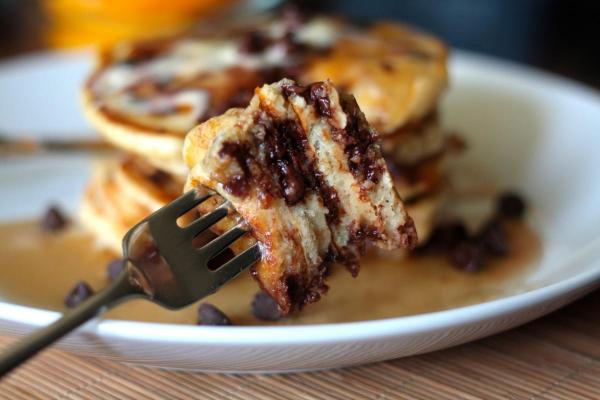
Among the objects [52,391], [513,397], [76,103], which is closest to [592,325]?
[513,397]

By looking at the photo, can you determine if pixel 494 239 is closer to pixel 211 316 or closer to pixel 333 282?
pixel 333 282

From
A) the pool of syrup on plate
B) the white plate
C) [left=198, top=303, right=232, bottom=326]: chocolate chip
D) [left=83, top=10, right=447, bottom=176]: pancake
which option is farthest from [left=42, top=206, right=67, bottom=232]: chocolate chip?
[left=198, top=303, right=232, bottom=326]: chocolate chip

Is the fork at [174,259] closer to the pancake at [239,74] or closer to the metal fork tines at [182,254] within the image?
the metal fork tines at [182,254]

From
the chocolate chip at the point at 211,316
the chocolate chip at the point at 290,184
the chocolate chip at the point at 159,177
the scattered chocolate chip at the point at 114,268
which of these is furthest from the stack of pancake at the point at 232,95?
the chocolate chip at the point at 290,184

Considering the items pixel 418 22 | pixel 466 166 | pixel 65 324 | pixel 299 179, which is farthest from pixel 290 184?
pixel 418 22

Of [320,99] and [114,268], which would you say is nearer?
[320,99]

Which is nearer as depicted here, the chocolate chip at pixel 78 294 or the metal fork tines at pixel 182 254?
the metal fork tines at pixel 182 254
